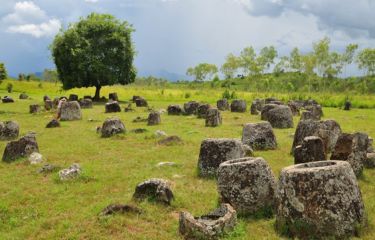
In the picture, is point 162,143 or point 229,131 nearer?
point 162,143

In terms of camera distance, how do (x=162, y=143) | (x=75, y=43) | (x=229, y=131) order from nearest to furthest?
(x=162, y=143), (x=229, y=131), (x=75, y=43)

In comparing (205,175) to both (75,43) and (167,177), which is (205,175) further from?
(75,43)

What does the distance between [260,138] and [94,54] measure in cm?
3934

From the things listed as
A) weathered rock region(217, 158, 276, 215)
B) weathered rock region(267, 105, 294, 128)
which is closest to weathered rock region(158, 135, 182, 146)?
weathered rock region(267, 105, 294, 128)

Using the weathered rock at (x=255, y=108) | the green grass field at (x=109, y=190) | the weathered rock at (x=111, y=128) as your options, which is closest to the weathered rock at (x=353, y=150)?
the green grass field at (x=109, y=190)

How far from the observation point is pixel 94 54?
55.8m

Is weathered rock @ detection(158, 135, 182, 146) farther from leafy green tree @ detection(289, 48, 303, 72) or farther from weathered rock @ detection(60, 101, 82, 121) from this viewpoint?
leafy green tree @ detection(289, 48, 303, 72)

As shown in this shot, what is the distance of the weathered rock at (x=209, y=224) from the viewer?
9258 mm

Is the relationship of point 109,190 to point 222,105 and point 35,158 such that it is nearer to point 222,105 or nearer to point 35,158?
point 35,158

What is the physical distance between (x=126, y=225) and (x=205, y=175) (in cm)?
492

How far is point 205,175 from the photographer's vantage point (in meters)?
14.9

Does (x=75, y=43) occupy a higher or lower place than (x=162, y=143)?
higher

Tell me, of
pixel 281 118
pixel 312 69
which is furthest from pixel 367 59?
pixel 281 118

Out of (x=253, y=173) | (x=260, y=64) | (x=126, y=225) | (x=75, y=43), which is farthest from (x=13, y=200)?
(x=260, y=64)
